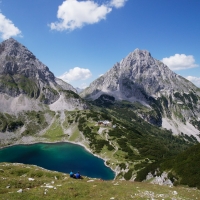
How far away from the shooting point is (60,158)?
146000 mm

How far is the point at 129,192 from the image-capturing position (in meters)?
26.1

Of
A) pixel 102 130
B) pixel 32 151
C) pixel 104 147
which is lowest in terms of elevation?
pixel 32 151

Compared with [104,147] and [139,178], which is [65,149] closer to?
[104,147]

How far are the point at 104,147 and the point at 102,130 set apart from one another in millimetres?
35206

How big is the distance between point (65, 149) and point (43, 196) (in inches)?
6192

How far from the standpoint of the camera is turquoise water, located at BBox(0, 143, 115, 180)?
121500 mm

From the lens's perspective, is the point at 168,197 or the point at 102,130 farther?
the point at 102,130

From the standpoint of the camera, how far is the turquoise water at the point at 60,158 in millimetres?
121500

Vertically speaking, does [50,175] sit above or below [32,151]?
above

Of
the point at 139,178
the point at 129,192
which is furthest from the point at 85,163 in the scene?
the point at 129,192

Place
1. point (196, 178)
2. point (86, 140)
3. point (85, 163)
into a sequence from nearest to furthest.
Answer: point (196, 178), point (85, 163), point (86, 140)

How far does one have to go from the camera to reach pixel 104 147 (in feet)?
527

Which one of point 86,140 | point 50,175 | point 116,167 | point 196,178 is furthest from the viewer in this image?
point 86,140

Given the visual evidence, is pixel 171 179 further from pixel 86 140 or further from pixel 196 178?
pixel 86 140
